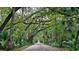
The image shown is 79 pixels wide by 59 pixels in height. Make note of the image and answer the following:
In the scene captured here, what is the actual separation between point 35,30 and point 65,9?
0.44 m

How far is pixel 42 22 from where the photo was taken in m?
1.44

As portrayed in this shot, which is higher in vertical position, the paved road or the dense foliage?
the dense foliage

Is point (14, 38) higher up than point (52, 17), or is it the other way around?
point (52, 17)

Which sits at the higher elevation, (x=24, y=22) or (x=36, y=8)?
(x=36, y=8)

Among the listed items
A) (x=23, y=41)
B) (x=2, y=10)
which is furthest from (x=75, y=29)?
(x=2, y=10)

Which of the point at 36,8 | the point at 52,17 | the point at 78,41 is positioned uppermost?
the point at 36,8

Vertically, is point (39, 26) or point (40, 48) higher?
point (39, 26)

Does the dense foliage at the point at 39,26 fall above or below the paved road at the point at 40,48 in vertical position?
above

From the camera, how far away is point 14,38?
143 centimetres
